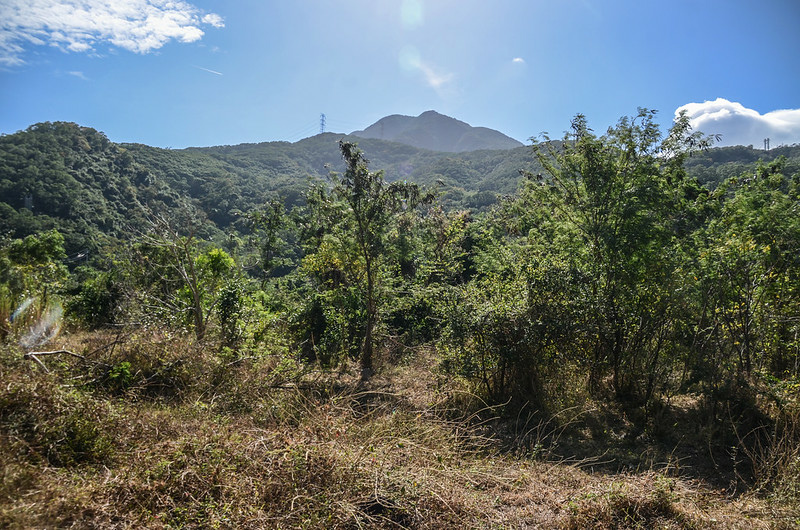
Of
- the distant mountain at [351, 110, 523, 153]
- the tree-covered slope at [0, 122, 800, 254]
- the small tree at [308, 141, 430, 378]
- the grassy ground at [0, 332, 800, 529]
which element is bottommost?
the grassy ground at [0, 332, 800, 529]

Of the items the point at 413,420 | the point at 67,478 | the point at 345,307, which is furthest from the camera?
the point at 345,307

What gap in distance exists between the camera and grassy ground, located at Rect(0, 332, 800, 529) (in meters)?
3.02

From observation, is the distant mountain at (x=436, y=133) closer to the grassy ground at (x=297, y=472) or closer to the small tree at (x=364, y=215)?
the small tree at (x=364, y=215)

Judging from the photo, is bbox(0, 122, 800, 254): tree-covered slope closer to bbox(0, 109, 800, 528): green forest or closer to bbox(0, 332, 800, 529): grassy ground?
bbox(0, 109, 800, 528): green forest

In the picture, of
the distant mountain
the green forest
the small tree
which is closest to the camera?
the green forest

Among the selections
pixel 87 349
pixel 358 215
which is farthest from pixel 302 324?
pixel 87 349

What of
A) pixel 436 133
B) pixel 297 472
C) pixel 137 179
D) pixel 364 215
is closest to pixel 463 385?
pixel 297 472

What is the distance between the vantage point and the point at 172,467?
11.1ft

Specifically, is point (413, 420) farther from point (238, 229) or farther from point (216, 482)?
point (238, 229)

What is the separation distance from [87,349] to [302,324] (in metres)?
4.97

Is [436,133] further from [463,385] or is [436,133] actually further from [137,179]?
[463,385]

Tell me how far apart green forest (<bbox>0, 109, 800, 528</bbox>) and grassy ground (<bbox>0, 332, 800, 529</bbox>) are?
2 cm

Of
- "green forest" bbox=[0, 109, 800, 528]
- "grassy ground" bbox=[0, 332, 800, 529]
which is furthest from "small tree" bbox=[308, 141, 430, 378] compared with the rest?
"grassy ground" bbox=[0, 332, 800, 529]

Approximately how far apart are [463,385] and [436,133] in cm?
18162
